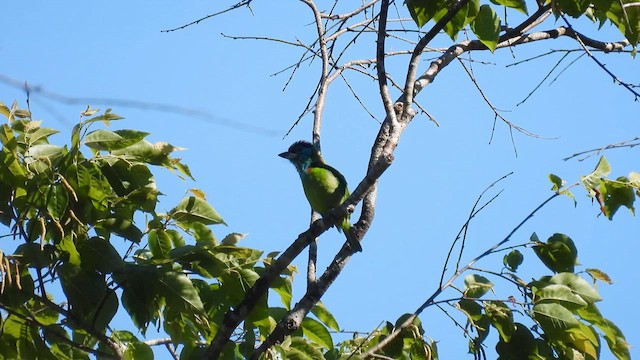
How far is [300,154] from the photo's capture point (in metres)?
5.39

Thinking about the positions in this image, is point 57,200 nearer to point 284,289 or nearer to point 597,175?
point 284,289

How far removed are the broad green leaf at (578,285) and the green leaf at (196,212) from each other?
1.33m

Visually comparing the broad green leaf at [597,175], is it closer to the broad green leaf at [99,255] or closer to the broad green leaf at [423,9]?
the broad green leaf at [423,9]

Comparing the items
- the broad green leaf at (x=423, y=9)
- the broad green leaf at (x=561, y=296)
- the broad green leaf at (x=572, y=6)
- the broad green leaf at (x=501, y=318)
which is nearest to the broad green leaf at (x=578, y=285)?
the broad green leaf at (x=561, y=296)

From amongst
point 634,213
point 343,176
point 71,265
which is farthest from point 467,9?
point 343,176

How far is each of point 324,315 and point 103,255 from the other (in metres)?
0.98

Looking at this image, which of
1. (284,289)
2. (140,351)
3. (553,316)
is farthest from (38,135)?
(553,316)

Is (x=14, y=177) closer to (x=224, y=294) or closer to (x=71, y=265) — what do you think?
(x=71, y=265)

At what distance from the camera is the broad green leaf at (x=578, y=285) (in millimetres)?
3101

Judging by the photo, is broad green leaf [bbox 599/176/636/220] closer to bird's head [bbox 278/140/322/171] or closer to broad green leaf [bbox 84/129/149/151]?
broad green leaf [bbox 84/129/149/151]

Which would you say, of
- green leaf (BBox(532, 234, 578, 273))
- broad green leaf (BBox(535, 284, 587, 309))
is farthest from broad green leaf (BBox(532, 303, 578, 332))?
green leaf (BBox(532, 234, 578, 273))

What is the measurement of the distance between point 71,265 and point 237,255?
1.97 feet

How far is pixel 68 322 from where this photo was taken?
2.87 m

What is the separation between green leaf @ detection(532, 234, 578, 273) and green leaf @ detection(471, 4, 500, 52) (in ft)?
2.70
